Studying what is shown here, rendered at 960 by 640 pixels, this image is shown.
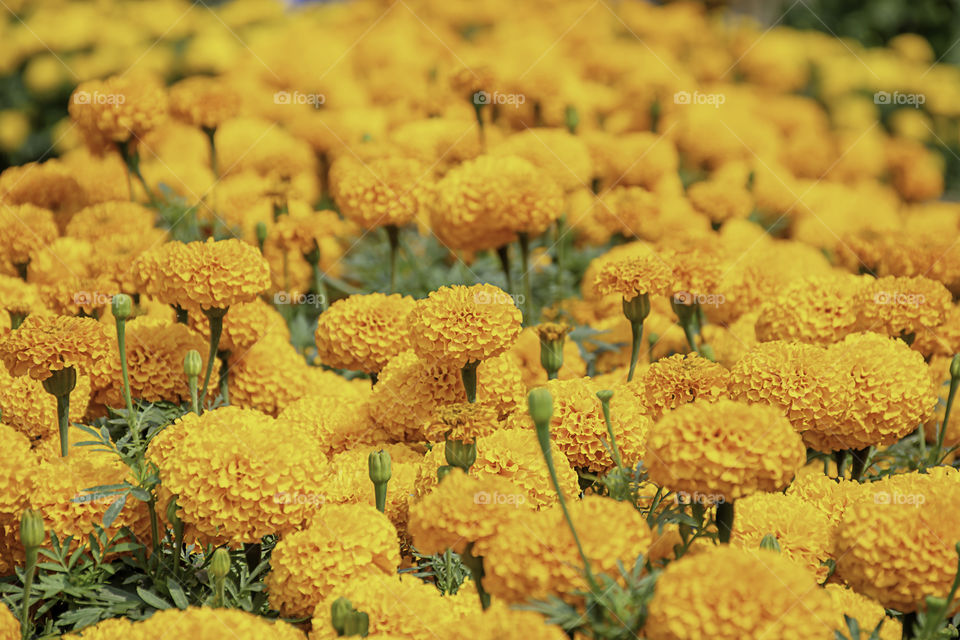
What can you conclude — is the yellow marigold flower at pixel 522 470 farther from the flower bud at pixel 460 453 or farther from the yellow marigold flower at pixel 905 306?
the yellow marigold flower at pixel 905 306

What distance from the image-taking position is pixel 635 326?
8.91 ft

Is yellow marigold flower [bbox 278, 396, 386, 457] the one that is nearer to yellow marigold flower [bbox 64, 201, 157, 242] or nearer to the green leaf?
the green leaf

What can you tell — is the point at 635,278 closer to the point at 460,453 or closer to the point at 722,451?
the point at 460,453

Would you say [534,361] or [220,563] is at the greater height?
[534,361]

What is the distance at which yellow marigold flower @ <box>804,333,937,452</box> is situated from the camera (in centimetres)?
236

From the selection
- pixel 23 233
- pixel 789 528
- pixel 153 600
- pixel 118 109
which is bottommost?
pixel 153 600

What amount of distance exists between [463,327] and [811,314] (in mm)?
1072

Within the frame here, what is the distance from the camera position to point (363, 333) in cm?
271

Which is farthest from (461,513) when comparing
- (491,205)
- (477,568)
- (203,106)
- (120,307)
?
(203,106)

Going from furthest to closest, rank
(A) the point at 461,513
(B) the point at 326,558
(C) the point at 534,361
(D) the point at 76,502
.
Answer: (C) the point at 534,361, (D) the point at 76,502, (B) the point at 326,558, (A) the point at 461,513

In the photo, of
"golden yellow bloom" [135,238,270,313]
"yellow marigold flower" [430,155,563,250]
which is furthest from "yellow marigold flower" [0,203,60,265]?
"yellow marigold flower" [430,155,563,250]

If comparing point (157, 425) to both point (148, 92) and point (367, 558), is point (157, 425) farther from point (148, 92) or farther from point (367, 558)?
point (148, 92)

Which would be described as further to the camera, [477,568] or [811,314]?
[811,314]

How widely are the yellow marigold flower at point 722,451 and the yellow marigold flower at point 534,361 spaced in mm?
1117
